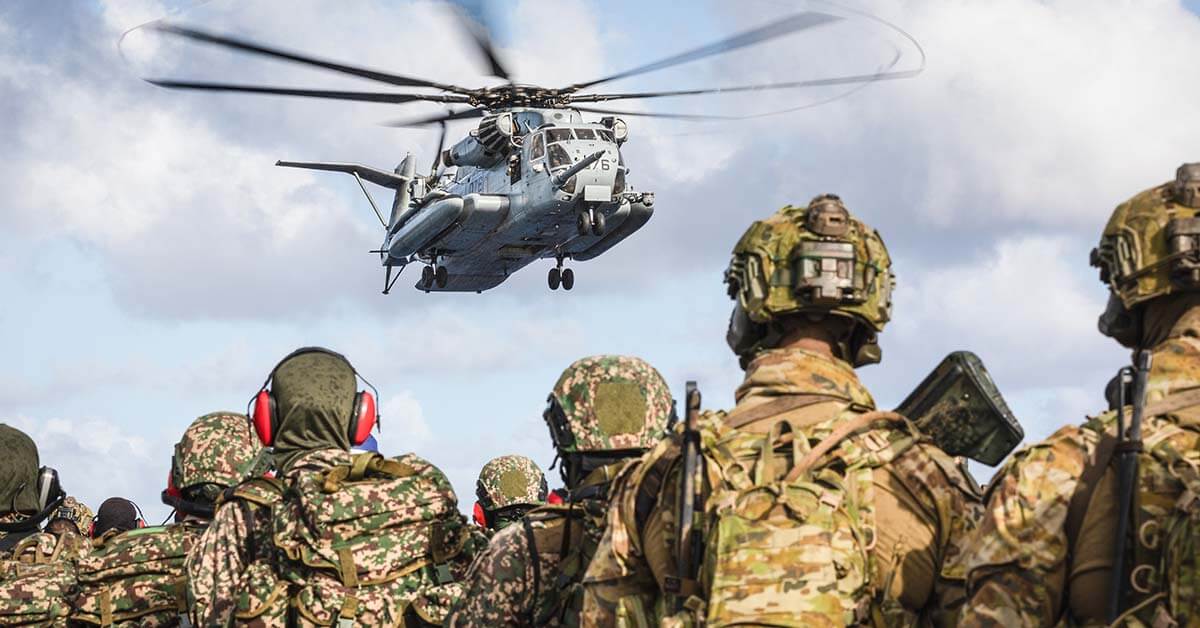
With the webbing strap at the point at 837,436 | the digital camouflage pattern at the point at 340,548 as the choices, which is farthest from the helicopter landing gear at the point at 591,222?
the webbing strap at the point at 837,436

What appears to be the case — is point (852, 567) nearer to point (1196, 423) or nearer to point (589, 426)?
point (1196, 423)

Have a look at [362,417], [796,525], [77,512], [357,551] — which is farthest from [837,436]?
[77,512]

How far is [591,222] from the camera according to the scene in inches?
1366

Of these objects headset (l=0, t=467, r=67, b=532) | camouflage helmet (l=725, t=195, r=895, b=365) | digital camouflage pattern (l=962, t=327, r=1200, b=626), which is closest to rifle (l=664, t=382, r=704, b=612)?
camouflage helmet (l=725, t=195, r=895, b=365)

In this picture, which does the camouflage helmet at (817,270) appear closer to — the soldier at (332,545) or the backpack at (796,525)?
the backpack at (796,525)

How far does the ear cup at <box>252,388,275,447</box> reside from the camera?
7.12 metres

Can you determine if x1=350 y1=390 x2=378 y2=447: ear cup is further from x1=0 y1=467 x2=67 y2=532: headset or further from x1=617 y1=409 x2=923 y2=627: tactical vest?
x1=0 y1=467 x2=67 y2=532: headset

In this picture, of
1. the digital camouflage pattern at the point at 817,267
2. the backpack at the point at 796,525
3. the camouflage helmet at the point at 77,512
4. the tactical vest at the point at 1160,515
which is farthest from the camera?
the camouflage helmet at the point at 77,512

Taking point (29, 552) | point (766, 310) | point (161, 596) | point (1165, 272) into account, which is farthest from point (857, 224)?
point (29, 552)

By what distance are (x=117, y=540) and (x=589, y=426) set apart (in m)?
3.44

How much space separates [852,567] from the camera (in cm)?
419

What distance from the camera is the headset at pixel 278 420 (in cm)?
712

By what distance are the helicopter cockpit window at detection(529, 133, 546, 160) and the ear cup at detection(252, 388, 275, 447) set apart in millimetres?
27151

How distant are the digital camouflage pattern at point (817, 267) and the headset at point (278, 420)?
2.72 meters
